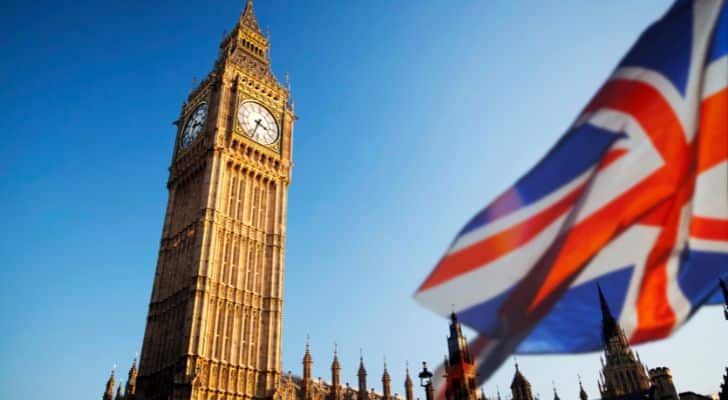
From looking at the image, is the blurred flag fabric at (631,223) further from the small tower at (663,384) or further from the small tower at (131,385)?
the small tower at (663,384)

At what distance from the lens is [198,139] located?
54.8 meters

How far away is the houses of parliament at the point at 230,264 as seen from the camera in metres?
43.4

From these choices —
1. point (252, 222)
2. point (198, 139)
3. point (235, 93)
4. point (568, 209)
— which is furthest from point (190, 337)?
point (568, 209)

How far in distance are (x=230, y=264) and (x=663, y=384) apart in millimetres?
46067

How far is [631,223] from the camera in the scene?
809 centimetres

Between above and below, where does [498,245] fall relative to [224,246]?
below

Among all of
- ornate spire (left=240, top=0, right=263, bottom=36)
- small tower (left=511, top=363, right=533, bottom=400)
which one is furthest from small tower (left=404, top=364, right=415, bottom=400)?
ornate spire (left=240, top=0, right=263, bottom=36)

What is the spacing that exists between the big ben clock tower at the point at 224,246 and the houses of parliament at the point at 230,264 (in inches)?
4.1

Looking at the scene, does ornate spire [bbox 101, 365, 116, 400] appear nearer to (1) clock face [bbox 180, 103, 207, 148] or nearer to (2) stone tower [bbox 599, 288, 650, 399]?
(1) clock face [bbox 180, 103, 207, 148]

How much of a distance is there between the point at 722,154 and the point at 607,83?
1.86 m

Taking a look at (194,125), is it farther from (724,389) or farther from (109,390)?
(724,389)

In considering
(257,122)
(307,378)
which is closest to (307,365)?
(307,378)

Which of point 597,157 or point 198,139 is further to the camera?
point 198,139

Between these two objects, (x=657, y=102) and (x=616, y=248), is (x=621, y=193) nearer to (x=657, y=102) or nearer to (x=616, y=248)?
(x=616, y=248)
